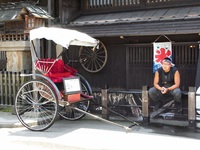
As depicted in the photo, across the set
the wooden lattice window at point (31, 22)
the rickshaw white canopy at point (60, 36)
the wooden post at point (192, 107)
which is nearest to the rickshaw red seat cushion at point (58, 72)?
the rickshaw white canopy at point (60, 36)

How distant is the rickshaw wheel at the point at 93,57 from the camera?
10.0 metres

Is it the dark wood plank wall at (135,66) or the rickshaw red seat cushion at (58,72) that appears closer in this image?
the rickshaw red seat cushion at (58,72)

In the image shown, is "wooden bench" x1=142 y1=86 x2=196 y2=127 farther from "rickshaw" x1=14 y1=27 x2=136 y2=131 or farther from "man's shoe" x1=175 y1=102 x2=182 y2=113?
"rickshaw" x1=14 y1=27 x2=136 y2=131

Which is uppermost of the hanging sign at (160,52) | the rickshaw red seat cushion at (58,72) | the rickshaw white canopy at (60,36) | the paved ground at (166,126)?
the rickshaw white canopy at (60,36)

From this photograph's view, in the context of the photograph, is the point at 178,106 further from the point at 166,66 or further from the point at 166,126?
the point at 166,66

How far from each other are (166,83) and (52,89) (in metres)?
3.08

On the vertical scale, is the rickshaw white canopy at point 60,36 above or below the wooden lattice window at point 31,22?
below

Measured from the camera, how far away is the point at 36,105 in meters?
8.41

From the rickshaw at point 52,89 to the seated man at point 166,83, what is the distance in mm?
1324

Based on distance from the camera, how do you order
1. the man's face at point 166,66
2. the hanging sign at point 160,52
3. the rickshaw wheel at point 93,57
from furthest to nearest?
the rickshaw wheel at point 93,57 → the hanging sign at point 160,52 → the man's face at point 166,66

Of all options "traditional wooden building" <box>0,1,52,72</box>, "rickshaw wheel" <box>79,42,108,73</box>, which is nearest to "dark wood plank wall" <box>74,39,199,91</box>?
"rickshaw wheel" <box>79,42,108,73</box>

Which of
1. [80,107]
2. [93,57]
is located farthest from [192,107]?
[93,57]

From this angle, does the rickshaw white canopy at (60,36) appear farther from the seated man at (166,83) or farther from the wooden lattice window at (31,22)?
the seated man at (166,83)

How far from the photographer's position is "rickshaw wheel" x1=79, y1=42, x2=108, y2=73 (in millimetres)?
10039
